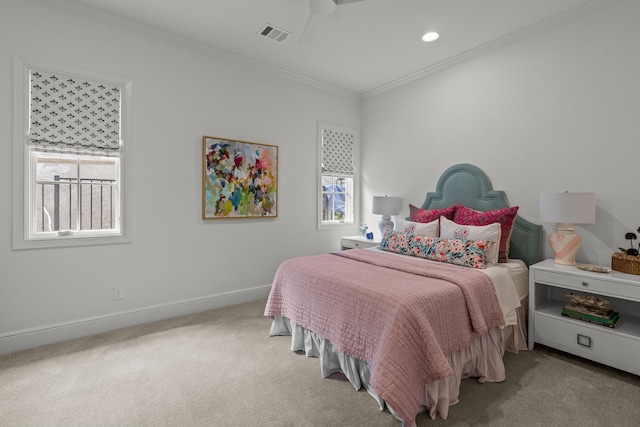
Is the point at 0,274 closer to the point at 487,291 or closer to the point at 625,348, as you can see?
the point at 487,291

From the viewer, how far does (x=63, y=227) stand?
281 centimetres

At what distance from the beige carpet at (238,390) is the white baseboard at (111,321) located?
0.10m

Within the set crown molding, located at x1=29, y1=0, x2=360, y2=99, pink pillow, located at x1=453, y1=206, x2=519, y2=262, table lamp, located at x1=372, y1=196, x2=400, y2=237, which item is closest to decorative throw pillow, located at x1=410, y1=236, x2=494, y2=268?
pink pillow, located at x1=453, y1=206, x2=519, y2=262

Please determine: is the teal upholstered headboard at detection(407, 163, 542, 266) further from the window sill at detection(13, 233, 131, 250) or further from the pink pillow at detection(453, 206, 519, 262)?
the window sill at detection(13, 233, 131, 250)

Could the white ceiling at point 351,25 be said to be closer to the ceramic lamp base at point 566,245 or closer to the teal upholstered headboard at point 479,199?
the teal upholstered headboard at point 479,199

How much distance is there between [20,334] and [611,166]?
5007mm

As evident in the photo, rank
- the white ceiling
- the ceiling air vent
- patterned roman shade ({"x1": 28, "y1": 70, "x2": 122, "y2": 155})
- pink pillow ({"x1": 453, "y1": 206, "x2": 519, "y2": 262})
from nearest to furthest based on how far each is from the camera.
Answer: patterned roman shade ({"x1": 28, "y1": 70, "x2": 122, "y2": 155}) < the white ceiling < pink pillow ({"x1": 453, "y1": 206, "x2": 519, "y2": 262}) < the ceiling air vent

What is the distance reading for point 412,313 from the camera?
5.82 ft

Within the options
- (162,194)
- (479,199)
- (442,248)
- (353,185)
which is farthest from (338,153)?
(162,194)

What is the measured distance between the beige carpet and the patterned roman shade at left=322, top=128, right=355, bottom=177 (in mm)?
2645

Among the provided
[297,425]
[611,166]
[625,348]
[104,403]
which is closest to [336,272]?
[297,425]

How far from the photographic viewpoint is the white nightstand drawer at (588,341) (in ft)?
7.01

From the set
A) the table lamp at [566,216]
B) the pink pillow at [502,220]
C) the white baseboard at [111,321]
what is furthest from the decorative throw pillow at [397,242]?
the white baseboard at [111,321]

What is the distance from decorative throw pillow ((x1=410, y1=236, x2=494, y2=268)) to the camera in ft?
8.45
